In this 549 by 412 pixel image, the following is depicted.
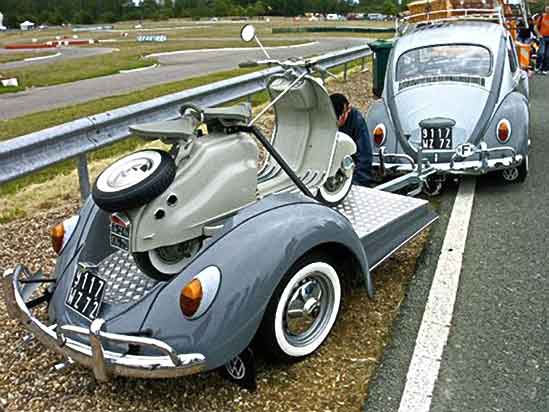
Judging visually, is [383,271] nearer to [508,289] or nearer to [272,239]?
[508,289]

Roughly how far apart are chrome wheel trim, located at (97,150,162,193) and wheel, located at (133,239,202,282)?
38 cm

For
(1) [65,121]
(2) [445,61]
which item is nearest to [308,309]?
(2) [445,61]

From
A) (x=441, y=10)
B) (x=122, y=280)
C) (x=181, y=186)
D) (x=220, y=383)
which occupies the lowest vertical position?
(x=220, y=383)

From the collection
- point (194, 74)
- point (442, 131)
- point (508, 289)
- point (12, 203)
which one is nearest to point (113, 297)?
point (508, 289)

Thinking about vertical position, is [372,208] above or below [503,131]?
below

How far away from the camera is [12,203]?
6543mm

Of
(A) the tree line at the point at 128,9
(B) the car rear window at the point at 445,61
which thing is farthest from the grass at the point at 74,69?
(A) the tree line at the point at 128,9

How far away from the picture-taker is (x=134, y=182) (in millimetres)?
3199

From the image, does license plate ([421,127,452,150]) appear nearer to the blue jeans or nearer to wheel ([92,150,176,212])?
wheel ([92,150,176,212])

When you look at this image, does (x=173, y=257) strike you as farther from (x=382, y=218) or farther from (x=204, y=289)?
(x=382, y=218)

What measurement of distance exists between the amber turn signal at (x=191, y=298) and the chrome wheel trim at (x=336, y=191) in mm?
1763

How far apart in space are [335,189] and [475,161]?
94.1 inches

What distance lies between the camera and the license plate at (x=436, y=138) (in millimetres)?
6613

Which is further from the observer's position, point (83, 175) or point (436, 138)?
point (436, 138)
